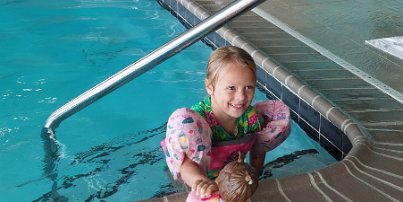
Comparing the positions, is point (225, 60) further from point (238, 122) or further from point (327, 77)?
point (327, 77)

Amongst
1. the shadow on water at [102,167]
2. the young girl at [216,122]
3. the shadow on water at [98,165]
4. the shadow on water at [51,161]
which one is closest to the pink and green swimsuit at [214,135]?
the young girl at [216,122]

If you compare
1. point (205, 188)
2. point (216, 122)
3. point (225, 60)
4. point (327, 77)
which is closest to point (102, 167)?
point (216, 122)

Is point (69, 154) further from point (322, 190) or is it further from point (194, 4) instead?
point (194, 4)

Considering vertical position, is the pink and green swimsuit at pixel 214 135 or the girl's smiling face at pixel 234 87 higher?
the girl's smiling face at pixel 234 87

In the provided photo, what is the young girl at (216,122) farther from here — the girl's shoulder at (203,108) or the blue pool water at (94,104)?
the blue pool water at (94,104)

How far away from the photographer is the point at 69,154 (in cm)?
351

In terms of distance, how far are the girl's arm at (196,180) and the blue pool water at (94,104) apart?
602mm

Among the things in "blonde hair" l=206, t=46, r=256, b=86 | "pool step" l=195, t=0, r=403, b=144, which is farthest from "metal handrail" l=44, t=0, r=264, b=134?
"pool step" l=195, t=0, r=403, b=144

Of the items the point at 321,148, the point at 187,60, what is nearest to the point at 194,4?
the point at 187,60

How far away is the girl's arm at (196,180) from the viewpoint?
6.13 ft

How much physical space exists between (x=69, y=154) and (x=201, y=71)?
4.98 ft

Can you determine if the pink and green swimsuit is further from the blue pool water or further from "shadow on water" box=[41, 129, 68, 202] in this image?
"shadow on water" box=[41, 129, 68, 202]

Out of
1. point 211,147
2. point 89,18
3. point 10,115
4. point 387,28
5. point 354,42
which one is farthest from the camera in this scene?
point 89,18

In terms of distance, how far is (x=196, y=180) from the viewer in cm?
205
